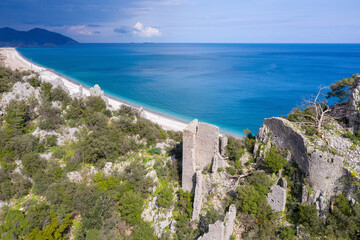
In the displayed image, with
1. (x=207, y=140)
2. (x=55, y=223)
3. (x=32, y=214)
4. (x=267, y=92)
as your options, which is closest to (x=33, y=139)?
(x=32, y=214)

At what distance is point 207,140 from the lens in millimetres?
13219

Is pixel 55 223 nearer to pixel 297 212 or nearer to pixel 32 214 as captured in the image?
pixel 32 214

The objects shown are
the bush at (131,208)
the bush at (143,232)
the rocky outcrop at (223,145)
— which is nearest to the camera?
the bush at (143,232)

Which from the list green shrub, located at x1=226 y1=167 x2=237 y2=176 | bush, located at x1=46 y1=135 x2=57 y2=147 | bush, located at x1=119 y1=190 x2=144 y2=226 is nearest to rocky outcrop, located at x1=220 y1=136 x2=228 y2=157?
green shrub, located at x1=226 y1=167 x2=237 y2=176

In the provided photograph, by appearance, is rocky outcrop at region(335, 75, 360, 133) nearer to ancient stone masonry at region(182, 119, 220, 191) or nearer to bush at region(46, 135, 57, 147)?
ancient stone masonry at region(182, 119, 220, 191)

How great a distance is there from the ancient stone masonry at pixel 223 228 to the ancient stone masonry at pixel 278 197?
2.22 m

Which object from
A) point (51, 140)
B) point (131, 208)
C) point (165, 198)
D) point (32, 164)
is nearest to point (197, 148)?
point (165, 198)

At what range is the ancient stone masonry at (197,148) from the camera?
42.5 feet

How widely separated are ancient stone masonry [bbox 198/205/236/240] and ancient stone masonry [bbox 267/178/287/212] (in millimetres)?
2221

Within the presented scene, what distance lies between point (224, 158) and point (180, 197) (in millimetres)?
4037

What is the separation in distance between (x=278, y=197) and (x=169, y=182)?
7468 mm

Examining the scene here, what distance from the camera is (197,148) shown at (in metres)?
13.8

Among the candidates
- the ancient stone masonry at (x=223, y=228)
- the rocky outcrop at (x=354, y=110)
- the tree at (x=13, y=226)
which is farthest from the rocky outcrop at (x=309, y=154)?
the tree at (x=13, y=226)

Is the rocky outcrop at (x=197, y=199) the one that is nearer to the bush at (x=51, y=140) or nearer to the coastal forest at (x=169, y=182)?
the coastal forest at (x=169, y=182)
